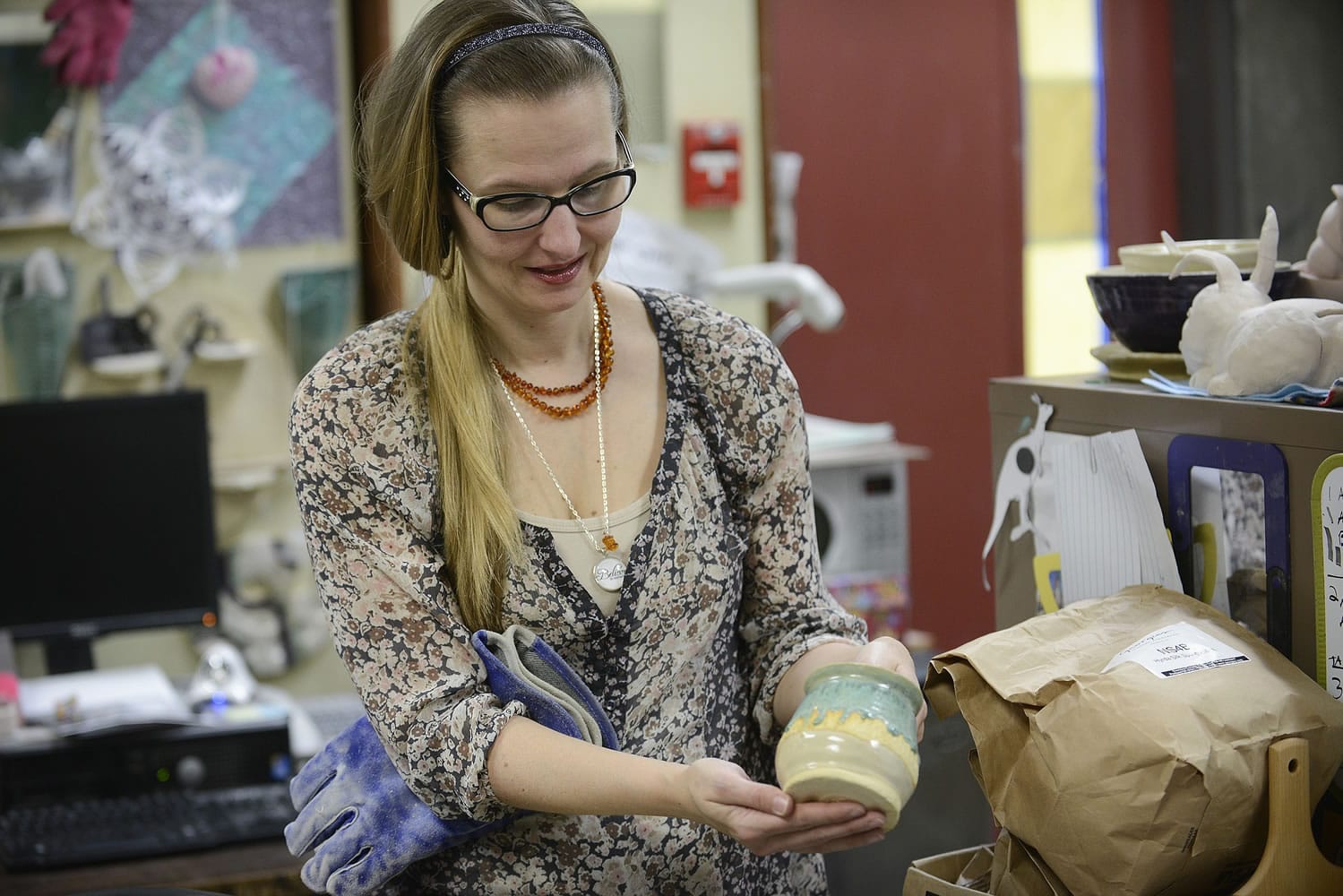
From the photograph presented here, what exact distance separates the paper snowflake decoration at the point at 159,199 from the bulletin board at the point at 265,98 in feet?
0.10

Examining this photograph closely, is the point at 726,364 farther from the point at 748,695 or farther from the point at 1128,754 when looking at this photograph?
the point at 1128,754

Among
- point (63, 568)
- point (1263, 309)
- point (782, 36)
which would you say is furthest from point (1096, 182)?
point (1263, 309)

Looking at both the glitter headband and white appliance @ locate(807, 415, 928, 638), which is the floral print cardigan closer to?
the glitter headband

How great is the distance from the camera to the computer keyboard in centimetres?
192

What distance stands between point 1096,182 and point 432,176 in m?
3.33

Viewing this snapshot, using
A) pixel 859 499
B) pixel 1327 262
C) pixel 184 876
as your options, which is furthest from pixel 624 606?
pixel 859 499

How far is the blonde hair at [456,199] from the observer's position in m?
1.24

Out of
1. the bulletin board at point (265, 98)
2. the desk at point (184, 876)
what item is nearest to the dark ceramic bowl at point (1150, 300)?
the desk at point (184, 876)

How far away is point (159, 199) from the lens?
3055 millimetres

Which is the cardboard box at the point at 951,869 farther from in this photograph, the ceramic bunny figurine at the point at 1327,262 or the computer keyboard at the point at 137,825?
the computer keyboard at the point at 137,825

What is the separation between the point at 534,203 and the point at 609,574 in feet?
1.09

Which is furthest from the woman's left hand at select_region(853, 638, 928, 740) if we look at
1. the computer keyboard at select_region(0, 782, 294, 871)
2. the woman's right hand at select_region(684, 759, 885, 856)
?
the computer keyboard at select_region(0, 782, 294, 871)

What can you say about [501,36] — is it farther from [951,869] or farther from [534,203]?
[951,869]

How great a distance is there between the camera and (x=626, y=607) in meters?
1.30
